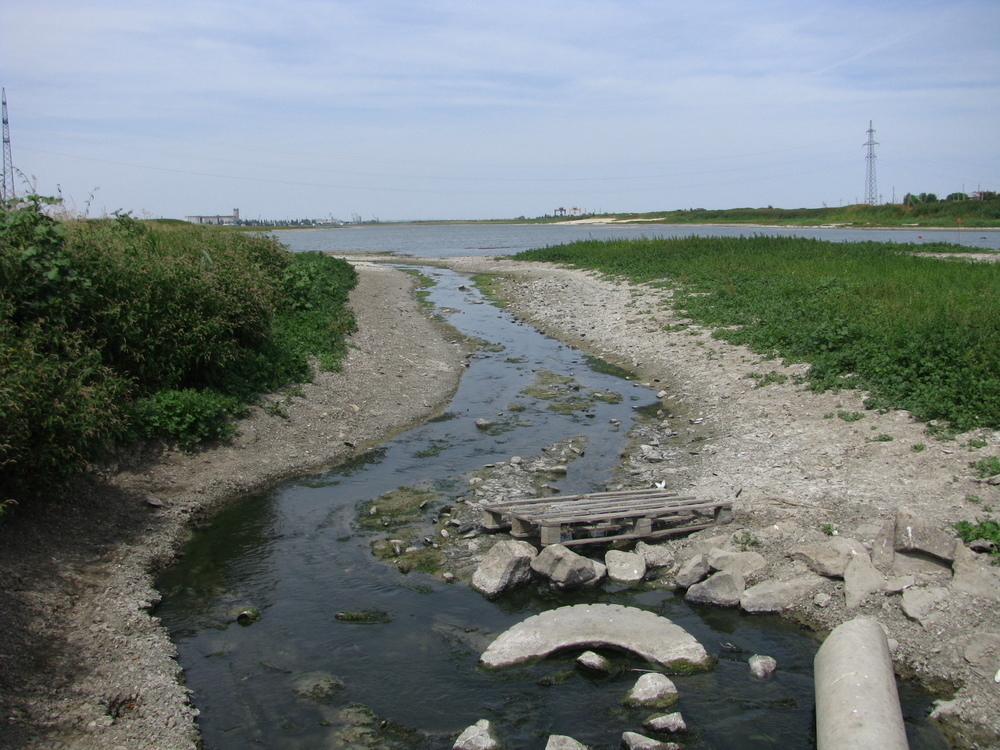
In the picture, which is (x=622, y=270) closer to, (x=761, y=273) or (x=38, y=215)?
(x=761, y=273)

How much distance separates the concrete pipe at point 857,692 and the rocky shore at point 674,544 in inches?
26.6

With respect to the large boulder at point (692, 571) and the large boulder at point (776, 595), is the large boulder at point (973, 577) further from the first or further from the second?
the large boulder at point (692, 571)

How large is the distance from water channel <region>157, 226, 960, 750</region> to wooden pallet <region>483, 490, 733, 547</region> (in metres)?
1.02

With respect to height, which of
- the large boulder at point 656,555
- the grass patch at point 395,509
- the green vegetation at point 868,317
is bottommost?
the large boulder at point 656,555

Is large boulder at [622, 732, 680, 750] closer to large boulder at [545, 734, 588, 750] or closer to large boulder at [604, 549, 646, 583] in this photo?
large boulder at [545, 734, 588, 750]

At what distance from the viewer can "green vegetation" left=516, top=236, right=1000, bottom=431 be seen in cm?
1255

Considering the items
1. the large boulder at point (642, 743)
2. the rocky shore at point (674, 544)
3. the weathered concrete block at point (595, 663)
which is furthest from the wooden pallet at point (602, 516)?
the large boulder at point (642, 743)

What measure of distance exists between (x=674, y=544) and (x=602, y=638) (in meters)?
2.62

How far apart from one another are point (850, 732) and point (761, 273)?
24.7 meters

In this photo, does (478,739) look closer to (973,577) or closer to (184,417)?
(973,577)

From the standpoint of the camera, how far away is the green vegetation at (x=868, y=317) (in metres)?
12.6

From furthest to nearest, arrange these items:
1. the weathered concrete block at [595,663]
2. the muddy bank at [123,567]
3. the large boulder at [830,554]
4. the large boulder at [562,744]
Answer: the large boulder at [830,554]
the weathered concrete block at [595,663]
the muddy bank at [123,567]
the large boulder at [562,744]

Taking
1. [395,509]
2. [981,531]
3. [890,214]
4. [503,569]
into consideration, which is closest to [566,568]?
[503,569]

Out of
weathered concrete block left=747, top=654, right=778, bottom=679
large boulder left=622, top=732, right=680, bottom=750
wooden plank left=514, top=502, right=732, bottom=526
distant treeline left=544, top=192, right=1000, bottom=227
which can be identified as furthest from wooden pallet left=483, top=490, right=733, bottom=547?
distant treeline left=544, top=192, right=1000, bottom=227
